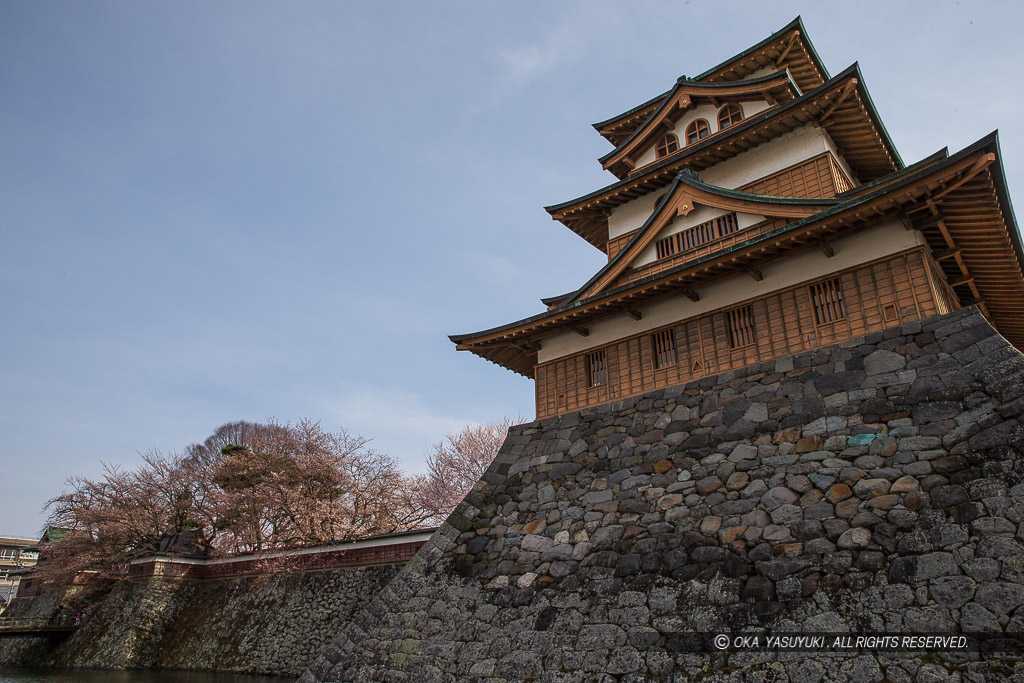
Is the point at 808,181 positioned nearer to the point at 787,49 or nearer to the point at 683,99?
the point at 683,99

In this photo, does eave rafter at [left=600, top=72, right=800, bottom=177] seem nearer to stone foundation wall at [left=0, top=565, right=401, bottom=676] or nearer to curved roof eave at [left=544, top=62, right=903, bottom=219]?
curved roof eave at [left=544, top=62, right=903, bottom=219]

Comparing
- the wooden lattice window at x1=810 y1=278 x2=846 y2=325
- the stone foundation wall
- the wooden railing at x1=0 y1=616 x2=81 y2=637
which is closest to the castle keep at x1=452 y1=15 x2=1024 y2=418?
the wooden lattice window at x1=810 y1=278 x2=846 y2=325

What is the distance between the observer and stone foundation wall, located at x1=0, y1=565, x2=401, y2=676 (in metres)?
15.8

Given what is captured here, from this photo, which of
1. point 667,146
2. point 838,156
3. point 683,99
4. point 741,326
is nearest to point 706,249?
point 741,326

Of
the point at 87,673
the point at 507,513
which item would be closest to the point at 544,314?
the point at 507,513

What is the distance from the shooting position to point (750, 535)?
24.5 feet

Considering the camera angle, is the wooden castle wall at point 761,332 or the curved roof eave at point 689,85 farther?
the curved roof eave at point 689,85

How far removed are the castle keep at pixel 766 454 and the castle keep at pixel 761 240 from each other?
1.9 inches

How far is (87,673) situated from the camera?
17578mm

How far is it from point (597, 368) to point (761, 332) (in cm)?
312

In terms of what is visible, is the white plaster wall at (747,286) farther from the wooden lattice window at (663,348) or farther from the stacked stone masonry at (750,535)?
the stacked stone masonry at (750,535)

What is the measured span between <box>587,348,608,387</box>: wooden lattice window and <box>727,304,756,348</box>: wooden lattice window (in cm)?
242

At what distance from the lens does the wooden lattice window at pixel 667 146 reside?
1598cm

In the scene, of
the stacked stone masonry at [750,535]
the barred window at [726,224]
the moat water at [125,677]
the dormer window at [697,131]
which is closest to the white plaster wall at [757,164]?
the dormer window at [697,131]
